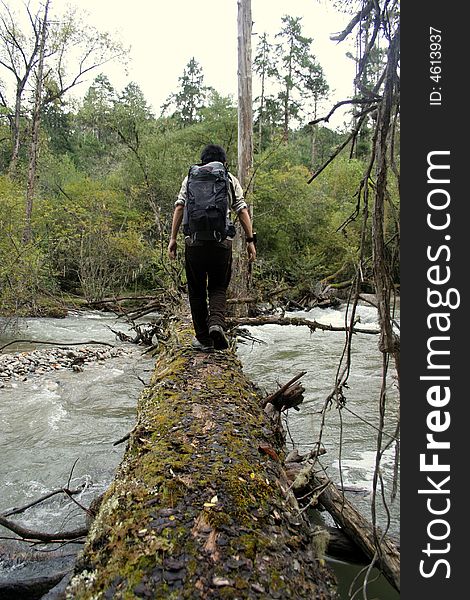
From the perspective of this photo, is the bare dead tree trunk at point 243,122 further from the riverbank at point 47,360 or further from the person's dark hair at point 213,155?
the person's dark hair at point 213,155

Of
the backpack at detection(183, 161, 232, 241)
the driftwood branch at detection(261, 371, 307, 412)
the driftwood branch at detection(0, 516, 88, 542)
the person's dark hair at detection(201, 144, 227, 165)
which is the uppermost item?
the person's dark hair at detection(201, 144, 227, 165)

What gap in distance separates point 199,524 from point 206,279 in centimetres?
282

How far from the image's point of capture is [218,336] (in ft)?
14.7

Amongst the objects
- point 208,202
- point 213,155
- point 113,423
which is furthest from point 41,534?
point 213,155

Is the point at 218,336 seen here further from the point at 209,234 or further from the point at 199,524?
the point at 199,524

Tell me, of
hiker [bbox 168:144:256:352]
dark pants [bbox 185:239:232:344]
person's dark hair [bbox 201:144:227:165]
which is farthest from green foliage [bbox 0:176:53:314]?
person's dark hair [bbox 201:144:227:165]

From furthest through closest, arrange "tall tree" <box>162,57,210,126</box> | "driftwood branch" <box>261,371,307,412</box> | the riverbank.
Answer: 1. "tall tree" <box>162,57,210,126</box>
2. the riverbank
3. "driftwood branch" <box>261,371,307,412</box>

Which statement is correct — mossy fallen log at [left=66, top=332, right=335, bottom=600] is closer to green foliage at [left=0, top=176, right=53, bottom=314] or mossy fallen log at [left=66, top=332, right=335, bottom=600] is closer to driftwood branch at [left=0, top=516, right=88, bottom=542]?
driftwood branch at [left=0, top=516, right=88, bottom=542]

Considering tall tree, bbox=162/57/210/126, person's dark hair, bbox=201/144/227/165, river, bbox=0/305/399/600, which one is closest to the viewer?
river, bbox=0/305/399/600

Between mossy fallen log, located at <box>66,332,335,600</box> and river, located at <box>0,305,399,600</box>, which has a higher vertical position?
mossy fallen log, located at <box>66,332,335,600</box>

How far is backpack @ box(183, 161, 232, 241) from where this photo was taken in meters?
3.98

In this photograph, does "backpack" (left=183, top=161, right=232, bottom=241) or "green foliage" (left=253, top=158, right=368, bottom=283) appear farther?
"green foliage" (left=253, top=158, right=368, bottom=283)

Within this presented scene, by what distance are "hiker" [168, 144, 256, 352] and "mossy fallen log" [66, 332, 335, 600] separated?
1.61 metres

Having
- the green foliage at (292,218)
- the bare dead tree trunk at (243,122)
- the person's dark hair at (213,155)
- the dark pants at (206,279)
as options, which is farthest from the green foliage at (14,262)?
the green foliage at (292,218)
